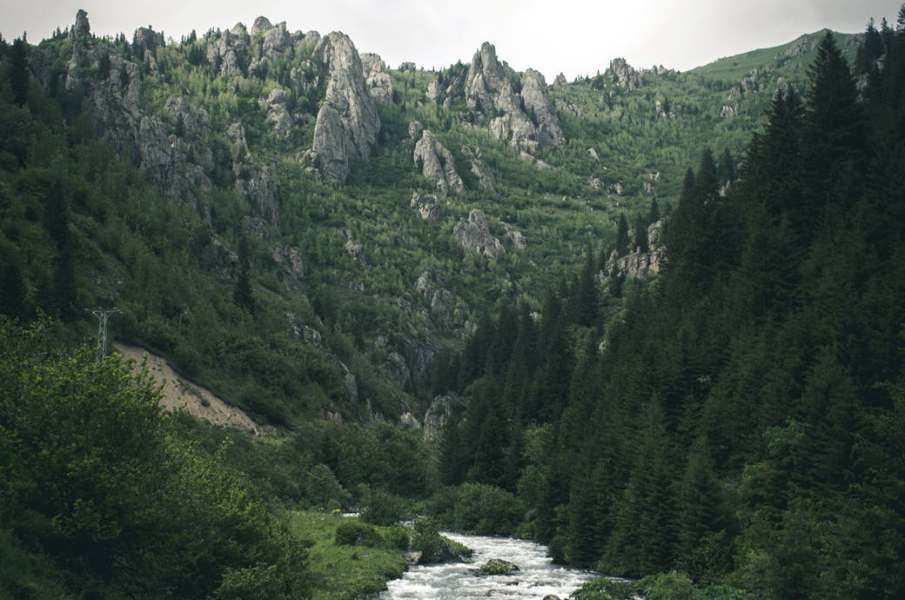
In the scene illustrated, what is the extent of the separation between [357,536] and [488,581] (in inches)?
673

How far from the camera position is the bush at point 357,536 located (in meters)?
74.3

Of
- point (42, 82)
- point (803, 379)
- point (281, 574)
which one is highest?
point (42, 82)

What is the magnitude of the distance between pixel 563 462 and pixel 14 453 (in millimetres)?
58816

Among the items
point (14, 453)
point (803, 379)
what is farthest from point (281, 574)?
point (803, 379)

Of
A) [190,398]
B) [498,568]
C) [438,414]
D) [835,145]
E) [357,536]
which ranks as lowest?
[498,568]

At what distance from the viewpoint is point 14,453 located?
117ft

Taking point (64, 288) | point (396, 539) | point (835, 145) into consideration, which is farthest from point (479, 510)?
point (64, 288)

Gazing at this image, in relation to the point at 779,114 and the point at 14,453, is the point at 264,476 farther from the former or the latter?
the point at 779,114

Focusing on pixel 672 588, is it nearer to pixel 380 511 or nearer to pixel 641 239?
pixel 380 511

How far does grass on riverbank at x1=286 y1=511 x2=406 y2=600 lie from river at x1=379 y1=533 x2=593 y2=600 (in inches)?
49.5

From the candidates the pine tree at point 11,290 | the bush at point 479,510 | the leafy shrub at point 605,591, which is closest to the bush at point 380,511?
the bush at point 479,510

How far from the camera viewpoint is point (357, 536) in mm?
75375

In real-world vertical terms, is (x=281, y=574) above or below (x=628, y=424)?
below

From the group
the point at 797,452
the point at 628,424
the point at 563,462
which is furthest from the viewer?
the point at 563,462
